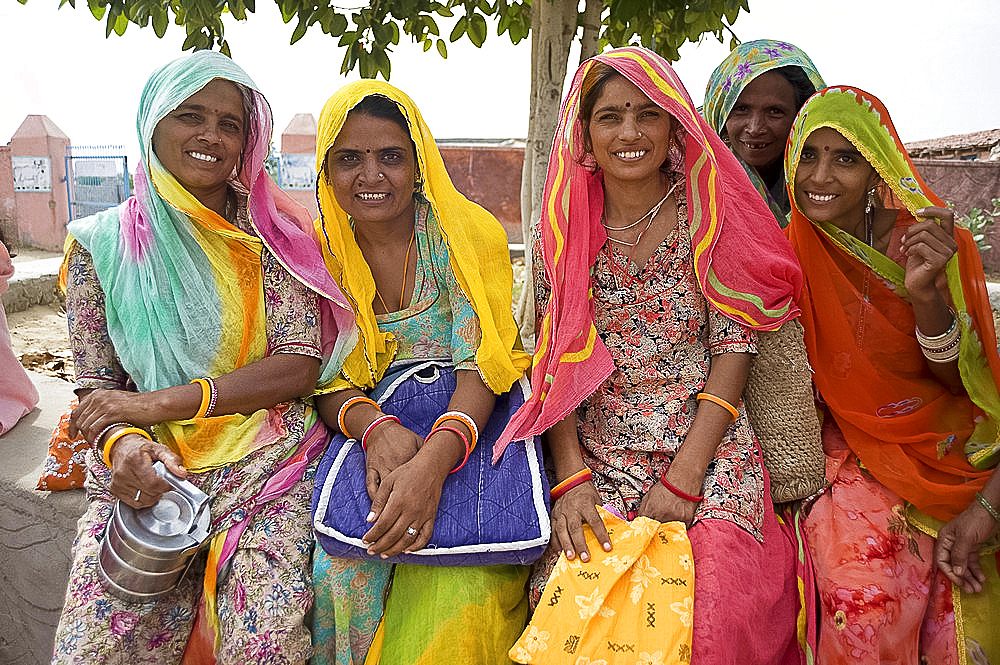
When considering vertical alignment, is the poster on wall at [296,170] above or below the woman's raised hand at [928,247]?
below

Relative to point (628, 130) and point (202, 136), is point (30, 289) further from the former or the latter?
point (628, 130)

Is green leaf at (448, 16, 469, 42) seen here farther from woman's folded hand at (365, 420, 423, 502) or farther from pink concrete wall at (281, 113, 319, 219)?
pink concrete wall at (281, 113, 319, 219)

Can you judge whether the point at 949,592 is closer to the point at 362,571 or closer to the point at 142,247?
the point at 362,571

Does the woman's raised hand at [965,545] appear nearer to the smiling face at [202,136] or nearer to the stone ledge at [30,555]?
the smiling face at [202,136]

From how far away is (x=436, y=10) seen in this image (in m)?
3.79

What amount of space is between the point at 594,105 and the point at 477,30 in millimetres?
2042

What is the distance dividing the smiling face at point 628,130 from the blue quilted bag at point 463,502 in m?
0.80

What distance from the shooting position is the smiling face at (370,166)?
246cm

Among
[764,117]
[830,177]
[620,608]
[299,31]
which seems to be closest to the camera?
[620,608]

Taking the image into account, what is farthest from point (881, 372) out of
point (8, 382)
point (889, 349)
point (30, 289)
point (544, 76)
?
point (30, 289)

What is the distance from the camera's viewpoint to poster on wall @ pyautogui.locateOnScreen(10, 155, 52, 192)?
15.5 m

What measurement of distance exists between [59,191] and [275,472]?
16.0 m

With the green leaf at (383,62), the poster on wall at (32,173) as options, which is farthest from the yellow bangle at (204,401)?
the poster on wall at (32,173)

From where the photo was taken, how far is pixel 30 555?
2.77 metres
